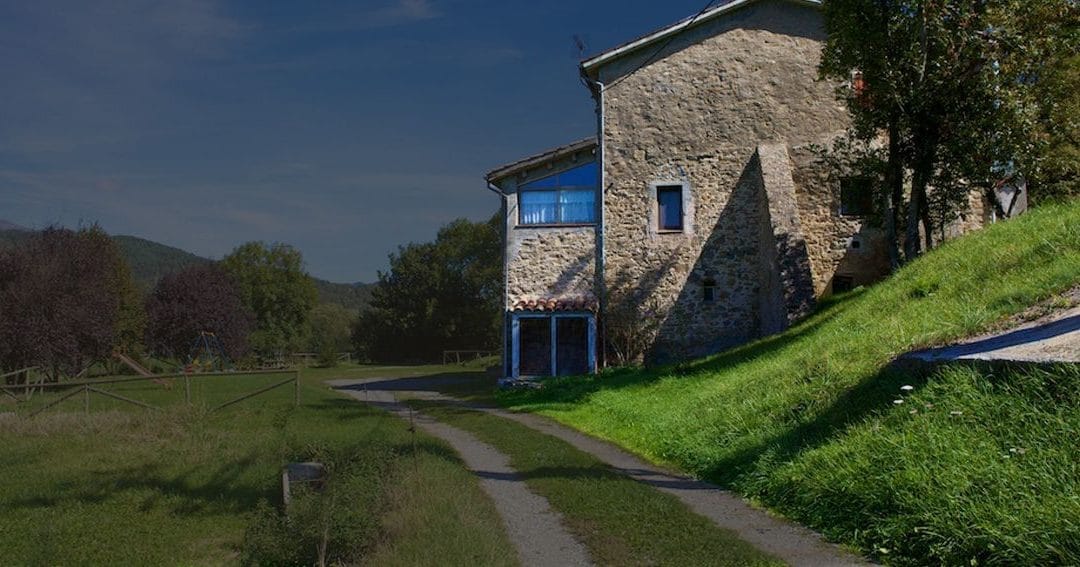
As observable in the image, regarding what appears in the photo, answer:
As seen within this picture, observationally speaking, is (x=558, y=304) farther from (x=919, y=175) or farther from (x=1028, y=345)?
(x=1028, y=345)

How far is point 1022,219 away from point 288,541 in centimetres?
1394

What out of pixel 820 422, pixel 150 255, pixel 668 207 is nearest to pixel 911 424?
pixel 820 422

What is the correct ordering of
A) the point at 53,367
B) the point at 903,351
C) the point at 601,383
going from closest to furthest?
the point at 903,351, the point at 601,383, the point at 53,367

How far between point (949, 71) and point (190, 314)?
1810 inches

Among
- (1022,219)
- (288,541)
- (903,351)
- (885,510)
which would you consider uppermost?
(1022,219)

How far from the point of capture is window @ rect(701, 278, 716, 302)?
25656 millimetres

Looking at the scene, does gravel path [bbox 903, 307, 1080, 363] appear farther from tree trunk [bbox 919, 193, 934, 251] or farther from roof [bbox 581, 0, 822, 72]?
roof [bbox 581, 0, 822, 72]

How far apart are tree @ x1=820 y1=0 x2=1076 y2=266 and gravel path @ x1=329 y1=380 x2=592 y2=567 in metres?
11.5

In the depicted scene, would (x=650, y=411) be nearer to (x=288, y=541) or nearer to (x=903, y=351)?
(x=903, y=351)

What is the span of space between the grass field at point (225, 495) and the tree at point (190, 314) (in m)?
36.4

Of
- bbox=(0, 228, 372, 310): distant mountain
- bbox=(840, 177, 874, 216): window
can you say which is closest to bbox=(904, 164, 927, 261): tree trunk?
bbox=(840, 177, 874, 216): window

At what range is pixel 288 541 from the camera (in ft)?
26.1

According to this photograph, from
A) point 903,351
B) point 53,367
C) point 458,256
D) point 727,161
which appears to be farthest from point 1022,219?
point 458,256

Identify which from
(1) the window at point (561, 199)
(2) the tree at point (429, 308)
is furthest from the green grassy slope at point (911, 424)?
(2) the tree at point (429, 308)
